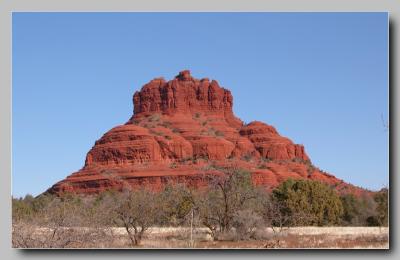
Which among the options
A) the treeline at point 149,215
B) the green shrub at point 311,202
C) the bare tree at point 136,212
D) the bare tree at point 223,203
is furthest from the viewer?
the green shrub at point 311,202

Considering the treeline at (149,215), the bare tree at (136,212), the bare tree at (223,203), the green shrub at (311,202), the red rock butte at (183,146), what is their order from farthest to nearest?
1. the red rock butte at (183,146)
2. the green shrub at (311,202)
3. the bare tree at (223,203)
4. the bare tree at (136,212)
5. the treeline at (149,215)

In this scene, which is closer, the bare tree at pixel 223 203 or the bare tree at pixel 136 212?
the bare tree at pixel 136 212

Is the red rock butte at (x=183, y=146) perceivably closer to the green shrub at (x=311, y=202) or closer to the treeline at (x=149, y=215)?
the green shrub at (x=311, y=202)

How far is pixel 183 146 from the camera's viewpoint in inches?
4158

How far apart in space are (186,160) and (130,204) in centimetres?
7311

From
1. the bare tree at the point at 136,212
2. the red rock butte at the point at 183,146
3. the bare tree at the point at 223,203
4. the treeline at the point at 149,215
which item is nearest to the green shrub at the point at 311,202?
the treeline at the point at 149,215

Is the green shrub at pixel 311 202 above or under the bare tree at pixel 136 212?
under

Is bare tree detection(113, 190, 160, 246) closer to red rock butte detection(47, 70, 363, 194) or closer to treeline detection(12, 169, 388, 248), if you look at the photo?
treeline detection(12, 169, 388, 248)

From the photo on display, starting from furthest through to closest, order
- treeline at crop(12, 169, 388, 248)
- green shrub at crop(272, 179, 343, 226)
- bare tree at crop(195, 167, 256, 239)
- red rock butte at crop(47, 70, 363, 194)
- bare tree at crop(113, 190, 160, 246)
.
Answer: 1. red rock butte at crop(47, 70, 363, 194)
2. green shrub at crop(272, 179, 343, 226)
3. bare tree at crop(195, 167, 256, 239)
4. bare tree at crop(113, 190, 160, 246)
5. treeline at crop(12, 169, 388, 248)

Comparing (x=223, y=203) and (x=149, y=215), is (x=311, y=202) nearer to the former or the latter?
(x=223, y=203)

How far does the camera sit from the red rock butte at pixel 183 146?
94688mm

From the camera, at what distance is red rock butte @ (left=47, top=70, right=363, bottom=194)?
94.7m

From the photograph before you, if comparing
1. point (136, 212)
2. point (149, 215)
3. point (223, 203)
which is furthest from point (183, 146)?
point (136, 212)

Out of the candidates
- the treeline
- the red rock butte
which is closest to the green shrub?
the treeline
